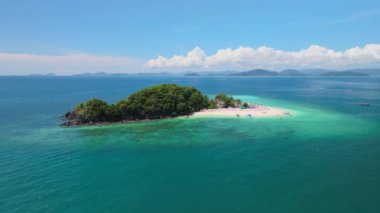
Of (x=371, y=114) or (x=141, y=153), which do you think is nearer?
(x=141, y=153)

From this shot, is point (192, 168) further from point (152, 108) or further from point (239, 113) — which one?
point (239, 113)

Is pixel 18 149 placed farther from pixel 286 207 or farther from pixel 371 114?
pixel 371 114

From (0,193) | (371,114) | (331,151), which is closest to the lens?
(0,193)

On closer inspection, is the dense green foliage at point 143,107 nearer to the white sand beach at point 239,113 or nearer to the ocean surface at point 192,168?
the white sand beach at point 239,113

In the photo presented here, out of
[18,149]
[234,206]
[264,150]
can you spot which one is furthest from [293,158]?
[18,149]

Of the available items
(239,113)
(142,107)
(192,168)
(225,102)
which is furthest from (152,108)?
(192,168)

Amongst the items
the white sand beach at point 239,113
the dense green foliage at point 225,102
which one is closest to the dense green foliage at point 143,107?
the white sand beach at point 239,113
